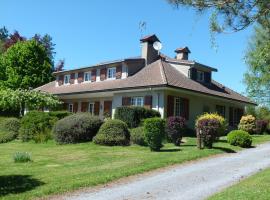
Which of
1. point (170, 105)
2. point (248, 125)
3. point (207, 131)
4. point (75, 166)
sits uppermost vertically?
point (170, 105)

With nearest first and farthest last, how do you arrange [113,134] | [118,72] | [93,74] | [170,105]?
1. [113,134]
2. [170,105]
3. [118,72]
4. [93,74]

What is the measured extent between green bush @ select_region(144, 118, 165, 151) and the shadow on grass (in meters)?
7.67

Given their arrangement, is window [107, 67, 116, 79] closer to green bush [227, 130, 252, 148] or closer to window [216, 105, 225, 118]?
window [216, 105, 225, 118]

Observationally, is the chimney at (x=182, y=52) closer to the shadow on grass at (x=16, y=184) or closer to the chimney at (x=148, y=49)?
the chimney at (x=148, y=49)

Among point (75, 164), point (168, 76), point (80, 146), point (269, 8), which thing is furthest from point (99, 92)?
point (269, 8)

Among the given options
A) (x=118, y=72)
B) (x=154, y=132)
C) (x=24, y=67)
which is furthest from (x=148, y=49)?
(x=24, y=67)

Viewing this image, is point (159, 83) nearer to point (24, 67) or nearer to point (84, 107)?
point (84, 107)

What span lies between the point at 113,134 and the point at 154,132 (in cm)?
390

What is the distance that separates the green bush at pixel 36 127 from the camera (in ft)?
89.8

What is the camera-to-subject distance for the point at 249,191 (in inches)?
412

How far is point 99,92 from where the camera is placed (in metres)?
33.3

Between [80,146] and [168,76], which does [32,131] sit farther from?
[168,76]

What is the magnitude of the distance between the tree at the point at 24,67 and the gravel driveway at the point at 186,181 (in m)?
37.1

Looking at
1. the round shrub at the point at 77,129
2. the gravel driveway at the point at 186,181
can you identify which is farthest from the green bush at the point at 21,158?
the round shrub at the point at 77,129
